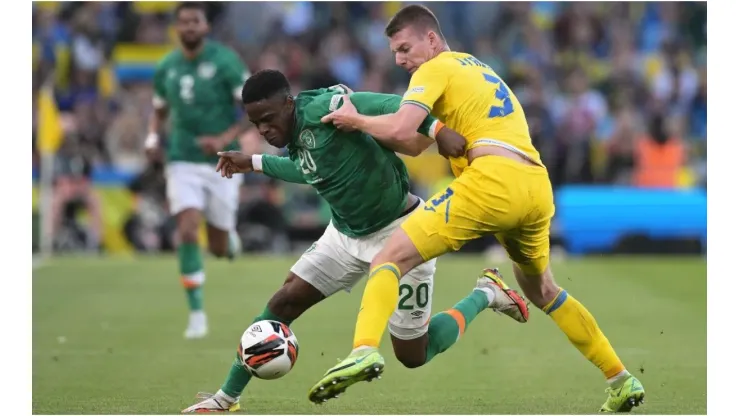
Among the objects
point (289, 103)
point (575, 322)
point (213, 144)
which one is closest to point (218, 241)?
point (213, 144)

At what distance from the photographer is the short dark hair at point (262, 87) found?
7.33 metres

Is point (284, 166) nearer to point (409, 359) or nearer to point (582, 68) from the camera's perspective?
point (409, 359)

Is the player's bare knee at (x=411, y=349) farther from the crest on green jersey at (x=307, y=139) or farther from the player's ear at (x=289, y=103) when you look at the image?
the player's ear at (x=289, y=103)

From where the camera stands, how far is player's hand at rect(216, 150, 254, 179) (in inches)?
312

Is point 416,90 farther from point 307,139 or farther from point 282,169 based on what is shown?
point 282,169

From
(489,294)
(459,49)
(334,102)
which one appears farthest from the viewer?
(459,49)

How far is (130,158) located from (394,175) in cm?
1578

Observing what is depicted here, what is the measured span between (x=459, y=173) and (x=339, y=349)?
13.0 ft

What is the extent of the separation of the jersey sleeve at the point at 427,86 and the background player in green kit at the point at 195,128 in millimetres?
5143

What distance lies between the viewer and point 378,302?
22.7 ft

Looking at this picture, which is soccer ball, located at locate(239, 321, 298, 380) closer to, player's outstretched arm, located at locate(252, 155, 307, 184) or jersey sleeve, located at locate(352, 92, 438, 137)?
player's outstretched arm, located at locate(252, 155, 307, 184)

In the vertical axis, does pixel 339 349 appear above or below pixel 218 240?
below

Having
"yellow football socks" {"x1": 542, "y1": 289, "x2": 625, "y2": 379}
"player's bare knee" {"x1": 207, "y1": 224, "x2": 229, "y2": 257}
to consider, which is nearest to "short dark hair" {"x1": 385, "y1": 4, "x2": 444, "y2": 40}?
"yellow football socks" {"x1": 542, "y1": 289, "x2": 625, "y2": 379}

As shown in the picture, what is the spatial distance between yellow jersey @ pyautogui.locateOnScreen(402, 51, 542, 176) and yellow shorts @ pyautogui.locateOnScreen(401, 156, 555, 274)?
0.16 m
